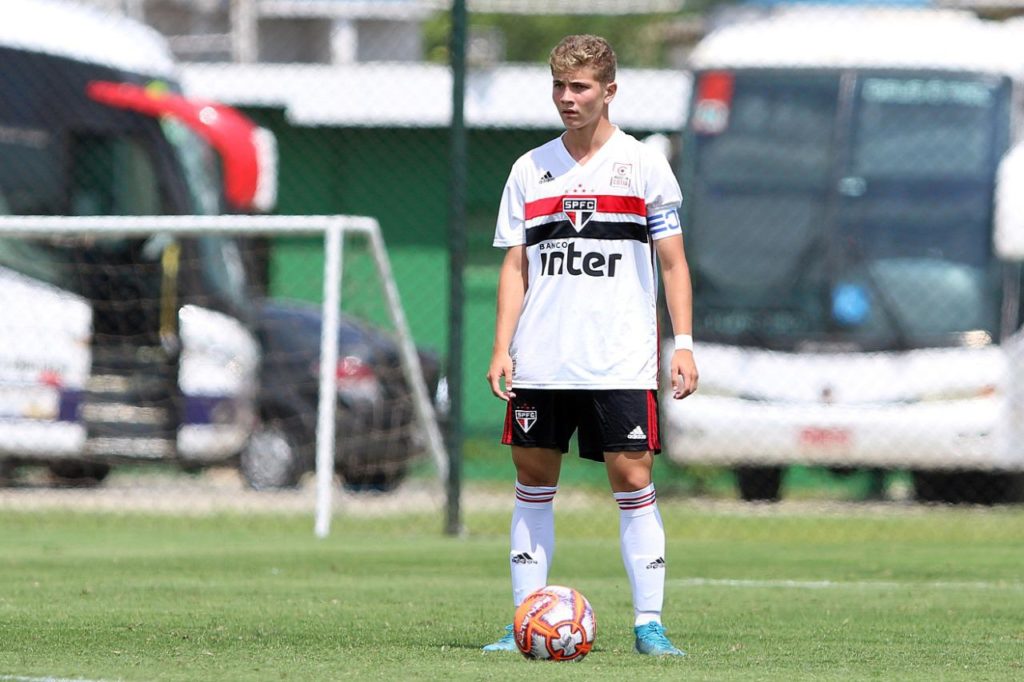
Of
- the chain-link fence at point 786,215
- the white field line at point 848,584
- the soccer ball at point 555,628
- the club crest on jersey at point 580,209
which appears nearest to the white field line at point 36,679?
the soccer ball at point 555,628

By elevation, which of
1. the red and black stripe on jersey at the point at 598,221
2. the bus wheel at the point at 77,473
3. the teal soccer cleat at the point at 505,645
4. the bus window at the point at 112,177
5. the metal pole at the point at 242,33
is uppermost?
the metal pole at the point at 242,33

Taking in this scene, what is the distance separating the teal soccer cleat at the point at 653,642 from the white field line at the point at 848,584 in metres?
2.49

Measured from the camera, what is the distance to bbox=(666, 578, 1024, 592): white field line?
328 inches

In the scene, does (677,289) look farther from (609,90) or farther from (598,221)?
(609,90)

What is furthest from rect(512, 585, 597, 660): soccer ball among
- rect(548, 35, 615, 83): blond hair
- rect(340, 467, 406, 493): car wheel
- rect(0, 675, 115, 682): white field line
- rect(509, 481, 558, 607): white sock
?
rect(340, 467, 406, 493): car wheel

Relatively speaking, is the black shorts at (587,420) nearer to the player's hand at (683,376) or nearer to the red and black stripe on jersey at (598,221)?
the player's hand at (683,376)

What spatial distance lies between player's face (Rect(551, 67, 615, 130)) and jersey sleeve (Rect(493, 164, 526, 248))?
Result: 28 centimetres

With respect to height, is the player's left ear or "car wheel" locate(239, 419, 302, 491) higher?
the player's left ear

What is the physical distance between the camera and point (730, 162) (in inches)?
618

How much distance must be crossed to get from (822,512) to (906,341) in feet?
5.94

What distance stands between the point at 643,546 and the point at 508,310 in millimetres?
815

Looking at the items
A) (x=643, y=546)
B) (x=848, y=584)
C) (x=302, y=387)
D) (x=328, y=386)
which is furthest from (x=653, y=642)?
(x=302, y=387)

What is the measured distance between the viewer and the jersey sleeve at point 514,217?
6129 millimetres

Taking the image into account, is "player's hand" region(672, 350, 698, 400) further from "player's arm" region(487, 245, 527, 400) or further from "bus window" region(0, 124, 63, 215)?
"bus window" region(0, 124, 63, 215)
